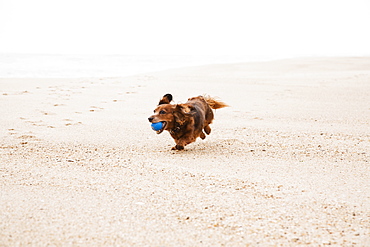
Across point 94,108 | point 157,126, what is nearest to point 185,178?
point 157,126

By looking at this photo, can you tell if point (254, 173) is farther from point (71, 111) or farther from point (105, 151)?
point (71, 111)

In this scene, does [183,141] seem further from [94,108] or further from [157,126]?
Answer: [94,108]

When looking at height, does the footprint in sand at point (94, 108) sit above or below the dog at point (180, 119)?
below

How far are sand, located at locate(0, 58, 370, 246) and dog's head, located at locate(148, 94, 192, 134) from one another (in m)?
0.34

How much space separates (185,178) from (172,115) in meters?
1.01

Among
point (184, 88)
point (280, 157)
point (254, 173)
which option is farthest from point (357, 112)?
point (184, 88)

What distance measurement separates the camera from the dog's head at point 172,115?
14.4ft

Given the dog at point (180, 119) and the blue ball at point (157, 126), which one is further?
the dog at point (180, 119)

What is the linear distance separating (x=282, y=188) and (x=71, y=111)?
4.58 metres

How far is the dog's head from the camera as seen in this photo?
438 centimetres

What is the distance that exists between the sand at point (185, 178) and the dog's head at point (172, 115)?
0.34m

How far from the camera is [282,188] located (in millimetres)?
3365

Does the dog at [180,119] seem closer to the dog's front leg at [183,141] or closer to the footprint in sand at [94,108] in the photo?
the dog's front leg at [183,141]

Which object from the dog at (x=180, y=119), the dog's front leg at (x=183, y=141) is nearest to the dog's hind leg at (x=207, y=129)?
the dog at (x=180, y=119)
